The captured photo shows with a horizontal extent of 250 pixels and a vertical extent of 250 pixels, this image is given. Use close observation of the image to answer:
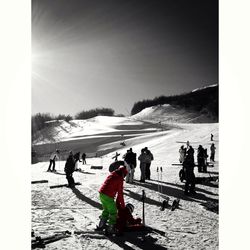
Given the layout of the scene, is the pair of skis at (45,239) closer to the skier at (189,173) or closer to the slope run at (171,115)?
the skier at (189,173)

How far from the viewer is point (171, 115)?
10094cm

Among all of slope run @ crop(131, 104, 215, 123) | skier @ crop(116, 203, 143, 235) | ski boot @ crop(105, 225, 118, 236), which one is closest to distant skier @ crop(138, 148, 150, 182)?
skier @ crop(116, 203, 143, 235)

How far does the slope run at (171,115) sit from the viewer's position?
9519cm

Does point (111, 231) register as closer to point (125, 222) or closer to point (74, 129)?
point (125, 222)

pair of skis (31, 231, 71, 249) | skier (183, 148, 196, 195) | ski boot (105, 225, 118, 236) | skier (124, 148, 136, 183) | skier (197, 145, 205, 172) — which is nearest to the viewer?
pair of skis (31, 231, 71, 249)

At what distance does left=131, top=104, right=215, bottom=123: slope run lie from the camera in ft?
312

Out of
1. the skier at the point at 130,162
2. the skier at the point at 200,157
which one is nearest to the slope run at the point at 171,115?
the skier at the point at 200,157

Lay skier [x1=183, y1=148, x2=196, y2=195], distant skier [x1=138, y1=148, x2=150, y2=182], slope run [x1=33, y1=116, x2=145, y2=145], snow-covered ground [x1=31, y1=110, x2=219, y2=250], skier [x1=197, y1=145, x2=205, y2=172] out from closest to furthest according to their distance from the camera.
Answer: snow-covered ground [x1=31, y1=110, x2=219, y2=250] < skier [x1=183, y1=148, x2=196, y2=195] < distant skier [x1=138, y1=148, x2=150, y2=182] < skier [x1=197, y1=145, x2=205, y2=172] < slope run [x1=33, y1=116, x2=145, y2=145]

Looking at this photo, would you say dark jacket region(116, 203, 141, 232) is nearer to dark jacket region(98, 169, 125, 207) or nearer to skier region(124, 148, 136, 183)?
dark jacket region(98, 169, 125, 207)
